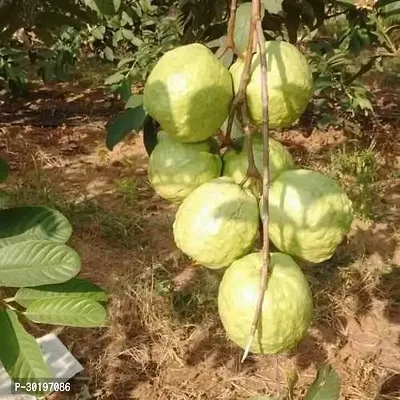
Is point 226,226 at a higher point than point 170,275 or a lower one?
higher

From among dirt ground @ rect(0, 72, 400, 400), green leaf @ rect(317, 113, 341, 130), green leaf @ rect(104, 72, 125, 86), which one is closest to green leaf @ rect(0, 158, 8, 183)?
dirt ground @ rect(0, 72, 400, 400)

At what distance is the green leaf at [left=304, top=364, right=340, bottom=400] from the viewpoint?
3.35 feet

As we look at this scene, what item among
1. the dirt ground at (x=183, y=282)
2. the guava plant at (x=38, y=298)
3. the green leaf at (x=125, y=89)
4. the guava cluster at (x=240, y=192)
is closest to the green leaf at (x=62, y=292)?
the guava plant at (x=38, y=298)

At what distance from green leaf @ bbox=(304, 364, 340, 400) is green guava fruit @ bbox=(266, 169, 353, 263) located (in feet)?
0.70

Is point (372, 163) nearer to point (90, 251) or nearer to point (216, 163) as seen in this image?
point (90, 251)

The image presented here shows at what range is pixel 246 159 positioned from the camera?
978mm

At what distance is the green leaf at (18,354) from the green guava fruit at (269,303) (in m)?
0.28

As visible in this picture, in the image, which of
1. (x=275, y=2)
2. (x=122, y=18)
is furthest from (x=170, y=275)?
(x=122, y=18)

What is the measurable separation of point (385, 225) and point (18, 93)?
3.07 metres

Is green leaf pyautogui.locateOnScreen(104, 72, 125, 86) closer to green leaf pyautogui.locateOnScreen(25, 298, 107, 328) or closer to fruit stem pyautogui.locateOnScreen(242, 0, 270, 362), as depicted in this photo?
green leaf pyautogui.locateOnScreen(25, 298, 107, 328)

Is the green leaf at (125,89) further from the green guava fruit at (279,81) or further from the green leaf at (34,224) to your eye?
the green guava fruit at (279,81)

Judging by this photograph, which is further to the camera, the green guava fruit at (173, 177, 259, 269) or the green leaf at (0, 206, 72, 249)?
the green leaf at (0, 206, 72, 249)

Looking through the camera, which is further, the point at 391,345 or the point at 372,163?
the point at 372,163

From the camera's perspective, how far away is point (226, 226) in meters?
→ 0.88
